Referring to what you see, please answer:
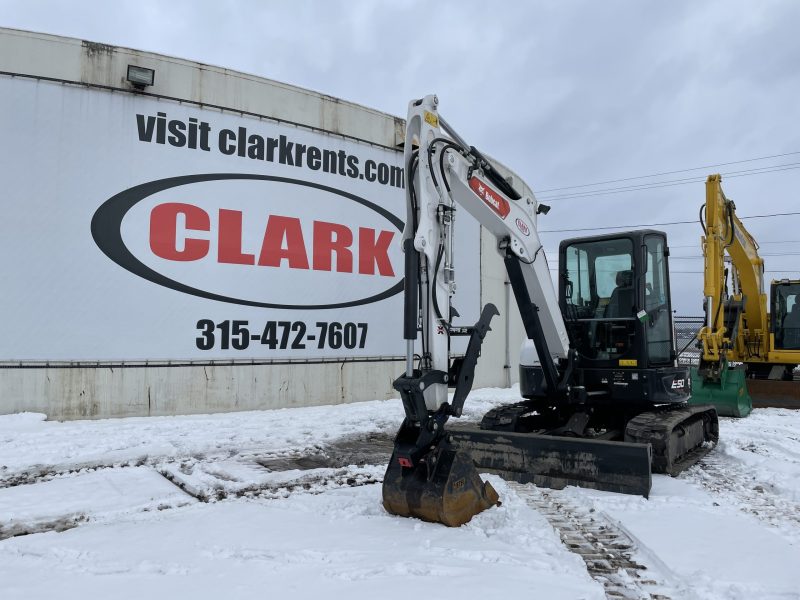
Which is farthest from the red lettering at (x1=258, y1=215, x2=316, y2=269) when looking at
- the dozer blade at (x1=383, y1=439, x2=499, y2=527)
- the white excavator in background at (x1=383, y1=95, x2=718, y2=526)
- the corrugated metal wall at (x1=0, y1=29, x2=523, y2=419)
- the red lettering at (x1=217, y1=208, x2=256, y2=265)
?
the dozer blade at (x1=383, y1=439, x2=499, y2=527)

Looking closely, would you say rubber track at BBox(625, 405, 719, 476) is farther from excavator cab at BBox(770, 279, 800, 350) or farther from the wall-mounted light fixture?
the wall-mounted light fixture

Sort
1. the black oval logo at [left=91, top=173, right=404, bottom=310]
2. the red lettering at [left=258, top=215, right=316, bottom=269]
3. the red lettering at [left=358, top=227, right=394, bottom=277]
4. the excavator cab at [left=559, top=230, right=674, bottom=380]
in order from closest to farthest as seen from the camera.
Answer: the excavator cab at [left=559, top=230, right=674, bottom=380] < the black oval logo at [left=91, top=173, right=404, bottom=310] < the red lettering at [left=258, top=215, right=316, bottom=269] < the red lettering at [left=358, top=227, right=394, bottom=277]

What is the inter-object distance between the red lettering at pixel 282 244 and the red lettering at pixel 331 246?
0.30 metres

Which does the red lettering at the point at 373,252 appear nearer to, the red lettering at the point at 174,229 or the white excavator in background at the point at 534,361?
the red lettering at the point at 174,229

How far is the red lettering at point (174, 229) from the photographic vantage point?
10020mm

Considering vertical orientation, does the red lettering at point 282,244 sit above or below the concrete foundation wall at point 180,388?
above

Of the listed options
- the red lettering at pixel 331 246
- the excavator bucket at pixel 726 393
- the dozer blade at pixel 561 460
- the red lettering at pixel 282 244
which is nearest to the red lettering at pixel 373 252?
the red lettering at pixel 331 246

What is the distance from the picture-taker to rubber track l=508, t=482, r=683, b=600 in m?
3.53

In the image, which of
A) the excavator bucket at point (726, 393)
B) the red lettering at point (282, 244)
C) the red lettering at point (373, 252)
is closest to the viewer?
the excavator bucket at point (726, 393)

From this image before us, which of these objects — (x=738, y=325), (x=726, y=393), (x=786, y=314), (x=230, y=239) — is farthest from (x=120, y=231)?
(x=786, y=314)

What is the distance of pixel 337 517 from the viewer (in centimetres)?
475

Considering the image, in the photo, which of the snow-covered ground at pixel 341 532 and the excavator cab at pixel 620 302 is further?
the excavator cab at pixel 620 302

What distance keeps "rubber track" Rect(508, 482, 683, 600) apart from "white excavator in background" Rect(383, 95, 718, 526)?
56 cm

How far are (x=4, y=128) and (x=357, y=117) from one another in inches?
244
